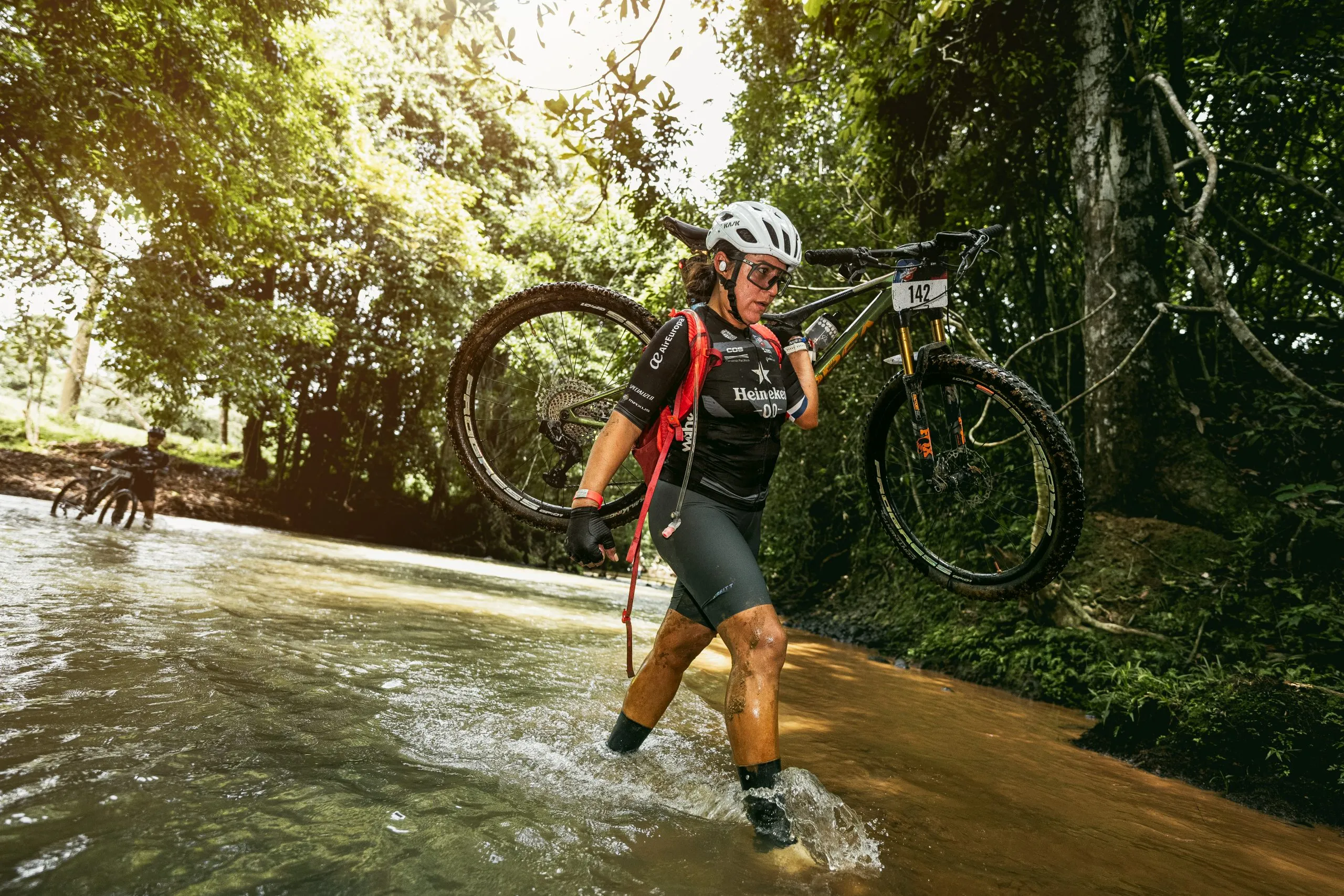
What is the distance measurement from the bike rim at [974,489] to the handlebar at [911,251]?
602mm

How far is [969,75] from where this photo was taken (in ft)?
22.4

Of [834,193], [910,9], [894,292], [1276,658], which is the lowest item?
[1276,658]

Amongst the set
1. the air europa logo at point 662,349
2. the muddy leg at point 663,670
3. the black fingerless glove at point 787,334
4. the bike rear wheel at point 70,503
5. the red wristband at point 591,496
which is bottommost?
the bike rear wheel at point 70,503

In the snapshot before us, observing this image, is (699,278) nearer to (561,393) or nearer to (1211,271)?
(561,393)

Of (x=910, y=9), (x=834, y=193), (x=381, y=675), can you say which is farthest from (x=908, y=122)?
(x=381, y=675)

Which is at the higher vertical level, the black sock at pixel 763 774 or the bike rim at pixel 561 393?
the bike rim at pixel 561 393

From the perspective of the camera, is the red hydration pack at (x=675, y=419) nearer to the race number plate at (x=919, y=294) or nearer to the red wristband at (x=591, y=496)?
the red wristband at (x=591, y=496)

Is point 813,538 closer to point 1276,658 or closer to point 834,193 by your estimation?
point 834,193

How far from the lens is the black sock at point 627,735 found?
318 centimetres

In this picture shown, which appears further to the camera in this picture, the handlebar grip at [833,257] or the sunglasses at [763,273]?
the handlebar grip at [833,257]

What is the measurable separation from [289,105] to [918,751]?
14.9 metres

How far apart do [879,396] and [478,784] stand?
2.44 meters

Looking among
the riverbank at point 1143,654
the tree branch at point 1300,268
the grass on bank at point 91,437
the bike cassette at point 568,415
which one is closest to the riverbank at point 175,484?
the grass on bank at point 91,437

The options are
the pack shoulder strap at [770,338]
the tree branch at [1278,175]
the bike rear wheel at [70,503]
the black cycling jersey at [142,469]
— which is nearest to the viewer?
the pack shoulder strap at [770,338]
